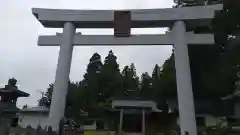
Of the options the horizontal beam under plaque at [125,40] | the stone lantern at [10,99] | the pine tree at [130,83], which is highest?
the pine tree at [130,83]

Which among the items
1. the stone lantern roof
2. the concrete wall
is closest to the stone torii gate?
the stone lantern roof

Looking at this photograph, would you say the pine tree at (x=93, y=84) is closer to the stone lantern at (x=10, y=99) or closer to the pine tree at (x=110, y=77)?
the pine tree at (x=110, y=77)

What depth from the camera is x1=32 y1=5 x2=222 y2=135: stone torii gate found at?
38.0 ft

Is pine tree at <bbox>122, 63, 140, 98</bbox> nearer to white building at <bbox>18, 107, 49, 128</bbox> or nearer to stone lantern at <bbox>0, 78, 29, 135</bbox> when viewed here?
white building at <bbox>18, 107, 49, 128</bbox>

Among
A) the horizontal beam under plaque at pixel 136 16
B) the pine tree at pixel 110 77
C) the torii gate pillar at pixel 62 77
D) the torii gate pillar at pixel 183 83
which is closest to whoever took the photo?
the torii gate pillar at pixel 183 83

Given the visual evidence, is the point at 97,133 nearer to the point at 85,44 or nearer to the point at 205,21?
the point at 85,44

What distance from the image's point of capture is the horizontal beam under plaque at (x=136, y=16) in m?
12.0

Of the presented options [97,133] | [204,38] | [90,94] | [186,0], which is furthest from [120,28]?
[90,94]

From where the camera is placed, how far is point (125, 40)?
39.3ft

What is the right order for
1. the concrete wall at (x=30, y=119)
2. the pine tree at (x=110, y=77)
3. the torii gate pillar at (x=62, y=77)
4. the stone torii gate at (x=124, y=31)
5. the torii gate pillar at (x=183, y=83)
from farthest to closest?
1. the pine tree at (x=110, y=77)
2. the concrete wall at (x=30, y=119)
3. the stone torii gate at (x=124, y=31)
4. the torii gate pillar at (x=62, y=77)
5. the torii gate pillar at (x=183, y=83)

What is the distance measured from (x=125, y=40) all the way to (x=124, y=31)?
38 cm

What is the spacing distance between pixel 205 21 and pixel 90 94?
19.6 metres

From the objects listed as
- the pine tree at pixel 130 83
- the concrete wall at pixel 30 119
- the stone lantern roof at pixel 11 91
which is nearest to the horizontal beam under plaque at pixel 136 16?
the stone lantern roof at pixel 11 91

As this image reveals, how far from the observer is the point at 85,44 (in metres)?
12.3
